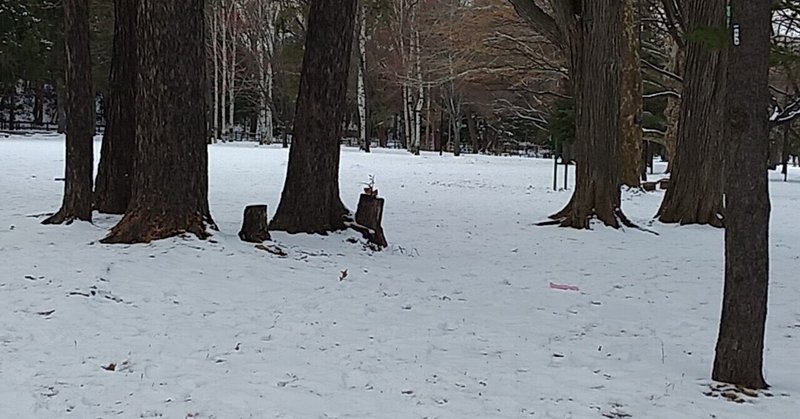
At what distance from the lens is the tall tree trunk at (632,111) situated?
16828mm

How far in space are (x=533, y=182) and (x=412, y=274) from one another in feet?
44.9

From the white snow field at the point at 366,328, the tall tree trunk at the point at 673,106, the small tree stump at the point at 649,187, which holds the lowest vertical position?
the white snow field at the point at 366,328

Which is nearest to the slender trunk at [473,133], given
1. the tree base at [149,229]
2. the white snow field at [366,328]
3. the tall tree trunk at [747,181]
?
the white snow field at [366,328]

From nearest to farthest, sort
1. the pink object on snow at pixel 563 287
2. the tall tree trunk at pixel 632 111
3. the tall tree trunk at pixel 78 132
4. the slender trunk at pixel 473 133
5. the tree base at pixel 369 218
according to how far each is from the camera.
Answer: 1. the pink object on snow at pixel 563 287
2. the tall tree trunk at pixel 78 132
3. the tree base at pixel 369 218
4. the tall tree trunk at pixel 632 111
5. the slender trunk at pixel 473 133

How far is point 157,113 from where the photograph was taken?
24.4 ft

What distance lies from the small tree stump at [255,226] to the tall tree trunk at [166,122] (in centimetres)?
49

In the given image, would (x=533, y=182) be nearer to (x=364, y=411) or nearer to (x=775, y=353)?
(x=775, y=353)

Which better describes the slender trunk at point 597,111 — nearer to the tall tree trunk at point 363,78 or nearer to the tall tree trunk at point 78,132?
the tall tree trunk at point 78,132

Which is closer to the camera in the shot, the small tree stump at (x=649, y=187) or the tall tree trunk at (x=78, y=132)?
the tall tree trunk at (x=78, y=132)

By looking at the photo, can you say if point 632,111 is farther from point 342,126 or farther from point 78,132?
point 78,132

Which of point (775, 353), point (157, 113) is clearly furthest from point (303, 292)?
point (775, 353)

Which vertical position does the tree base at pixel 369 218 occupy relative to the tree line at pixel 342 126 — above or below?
below

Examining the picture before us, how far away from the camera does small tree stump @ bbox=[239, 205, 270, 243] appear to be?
7.97 metres

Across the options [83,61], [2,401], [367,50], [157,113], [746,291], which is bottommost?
[2,401]
